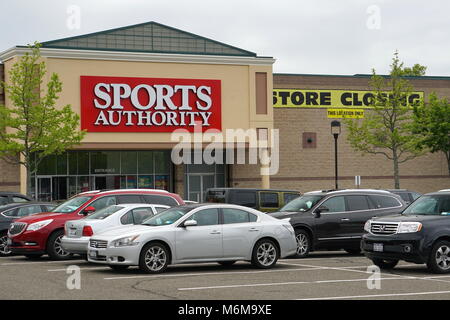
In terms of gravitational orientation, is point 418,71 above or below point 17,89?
above

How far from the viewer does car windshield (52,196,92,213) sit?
21188 mm

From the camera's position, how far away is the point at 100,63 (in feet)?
139

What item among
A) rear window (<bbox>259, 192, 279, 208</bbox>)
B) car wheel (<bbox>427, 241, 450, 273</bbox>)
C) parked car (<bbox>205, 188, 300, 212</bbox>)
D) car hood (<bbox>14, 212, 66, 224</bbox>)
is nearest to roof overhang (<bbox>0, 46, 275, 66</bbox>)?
parked car (<bbox>205, 188, 300, 212</bbox>)

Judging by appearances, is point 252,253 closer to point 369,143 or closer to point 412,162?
point 369,143

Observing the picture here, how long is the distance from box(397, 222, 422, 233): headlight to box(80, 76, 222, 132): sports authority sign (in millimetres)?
27549

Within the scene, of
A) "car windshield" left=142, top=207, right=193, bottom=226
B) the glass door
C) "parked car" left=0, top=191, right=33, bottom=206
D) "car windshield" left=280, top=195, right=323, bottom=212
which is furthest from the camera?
the glass door

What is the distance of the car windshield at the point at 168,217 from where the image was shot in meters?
17.2

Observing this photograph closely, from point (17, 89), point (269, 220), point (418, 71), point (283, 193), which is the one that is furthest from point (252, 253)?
point (418, 71)

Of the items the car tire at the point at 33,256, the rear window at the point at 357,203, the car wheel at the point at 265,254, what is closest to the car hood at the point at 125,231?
the car wheel at the point at 265,254

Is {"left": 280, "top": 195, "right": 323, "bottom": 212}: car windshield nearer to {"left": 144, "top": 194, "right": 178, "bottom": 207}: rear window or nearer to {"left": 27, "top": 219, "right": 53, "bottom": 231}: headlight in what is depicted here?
{"left": 144, "top": 194, "right": 178, "bottom": 207}: rear window

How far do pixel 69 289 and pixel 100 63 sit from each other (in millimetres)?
29534

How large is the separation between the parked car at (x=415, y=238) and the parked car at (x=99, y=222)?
5.29 m
